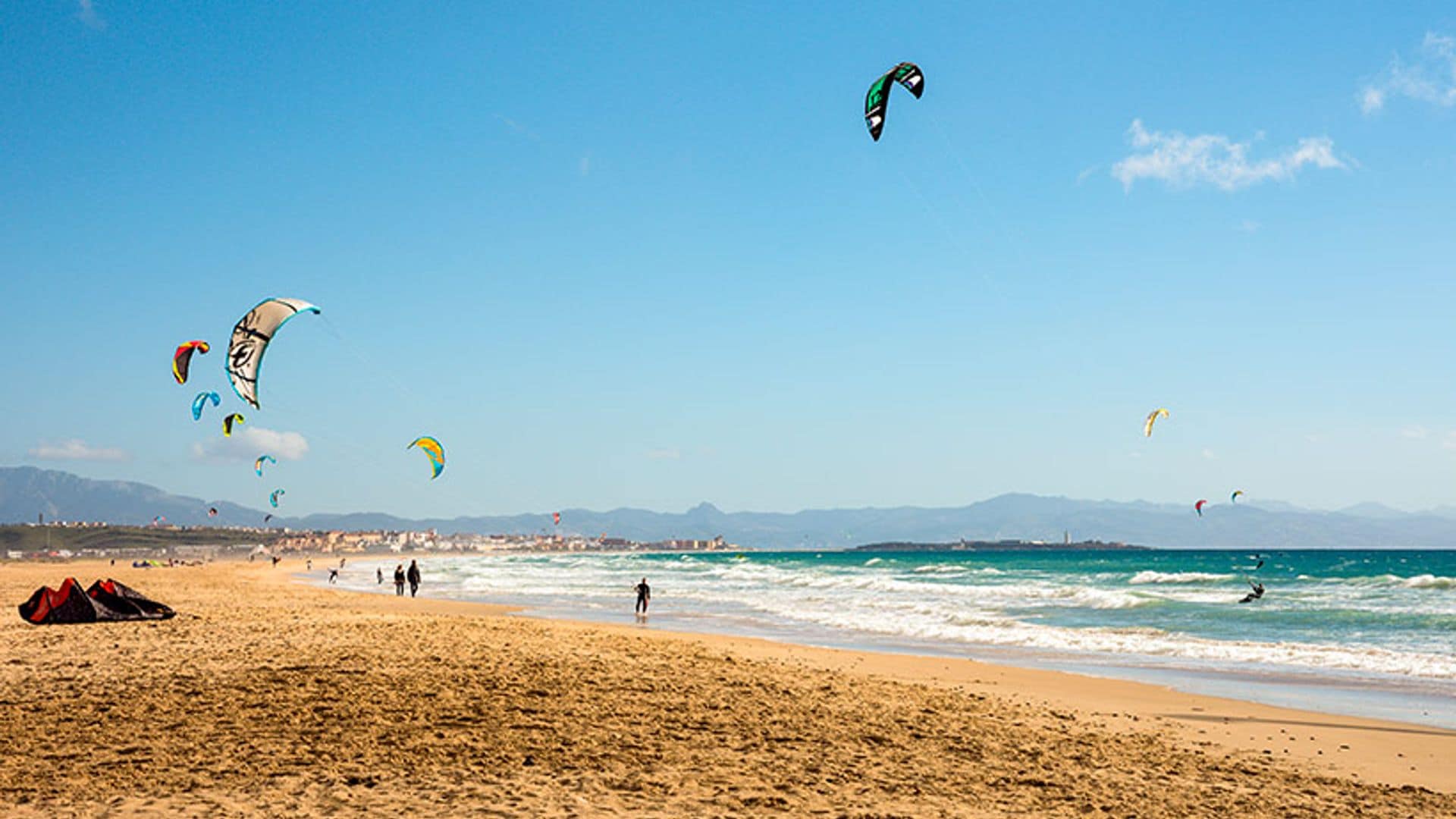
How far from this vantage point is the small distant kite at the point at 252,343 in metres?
15.3

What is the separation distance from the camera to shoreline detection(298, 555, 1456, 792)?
8172 millimetres

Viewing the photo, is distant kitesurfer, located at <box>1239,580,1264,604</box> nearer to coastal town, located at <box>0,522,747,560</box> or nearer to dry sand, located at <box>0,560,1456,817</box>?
dry sand, located at <box>0,560,1456,817</box>

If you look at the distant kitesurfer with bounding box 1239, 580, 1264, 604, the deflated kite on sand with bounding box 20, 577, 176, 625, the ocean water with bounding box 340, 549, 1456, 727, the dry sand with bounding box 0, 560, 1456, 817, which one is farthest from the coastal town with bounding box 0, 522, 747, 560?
the dry sand with bounding box 0, 560, 1456, 817

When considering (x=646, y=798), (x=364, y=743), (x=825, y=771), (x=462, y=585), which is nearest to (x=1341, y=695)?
(x=825, y=771)

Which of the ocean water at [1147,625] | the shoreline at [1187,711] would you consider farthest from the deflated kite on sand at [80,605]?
the ocean water at [1147,625]

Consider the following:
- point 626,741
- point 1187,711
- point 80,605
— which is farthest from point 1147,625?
point 80,605

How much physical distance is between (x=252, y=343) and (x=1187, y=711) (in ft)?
45.2

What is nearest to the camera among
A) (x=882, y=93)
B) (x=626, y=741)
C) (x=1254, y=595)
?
(x=626, y=741)

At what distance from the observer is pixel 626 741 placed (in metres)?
7.52

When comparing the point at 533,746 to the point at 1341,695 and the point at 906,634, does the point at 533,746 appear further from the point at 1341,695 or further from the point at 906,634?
the point at 906,634

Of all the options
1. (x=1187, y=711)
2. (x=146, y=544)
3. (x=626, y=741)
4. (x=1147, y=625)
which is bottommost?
(x=146, y=544)

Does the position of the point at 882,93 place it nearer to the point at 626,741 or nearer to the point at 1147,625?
the point at 626,741

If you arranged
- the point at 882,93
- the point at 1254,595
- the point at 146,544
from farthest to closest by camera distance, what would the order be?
the point at 146,544
the point at 1254,595
the point at 882,93

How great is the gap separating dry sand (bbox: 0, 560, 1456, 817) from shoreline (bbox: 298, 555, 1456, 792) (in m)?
0.05
